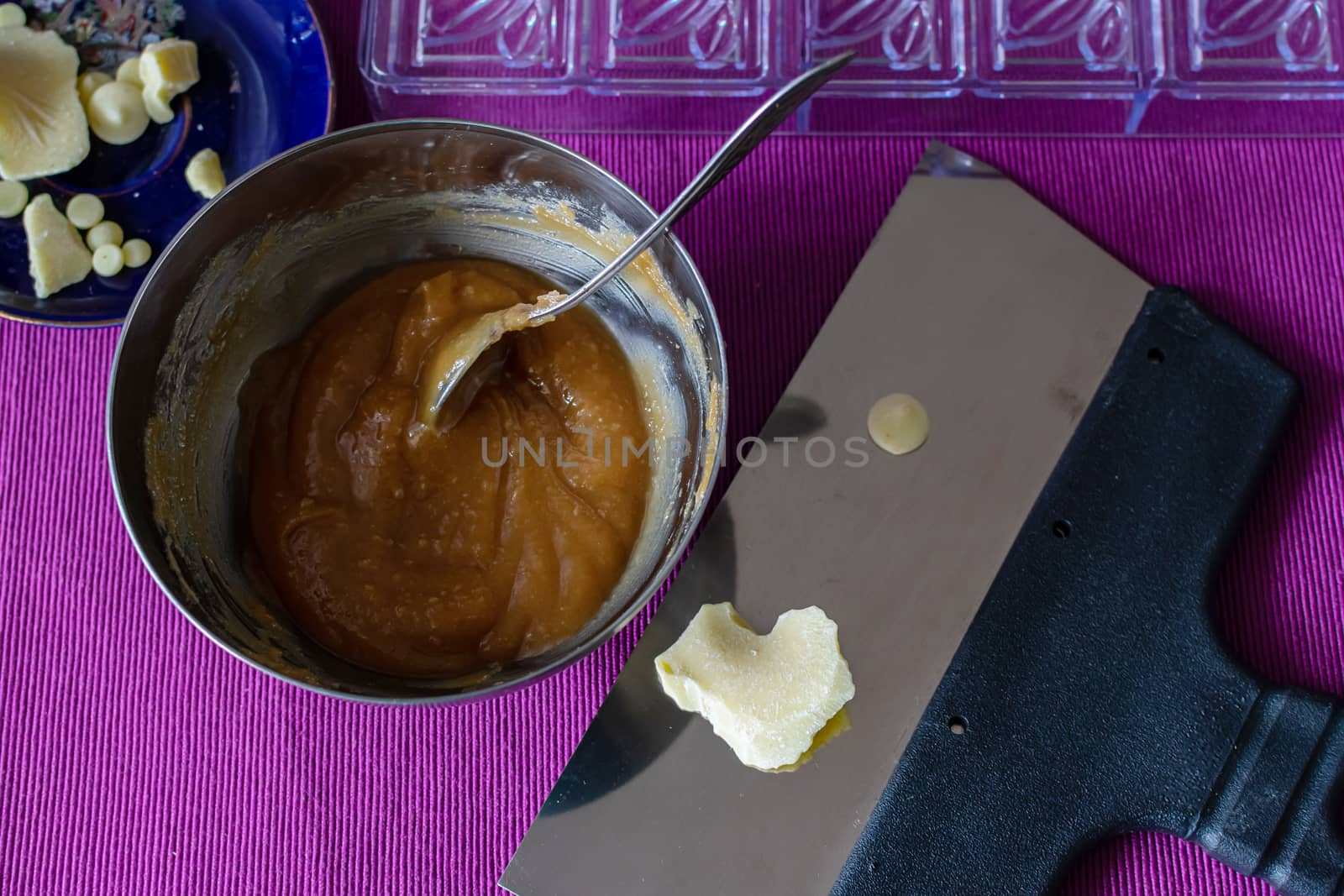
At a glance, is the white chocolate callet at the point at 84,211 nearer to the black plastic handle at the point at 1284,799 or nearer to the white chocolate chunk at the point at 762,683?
the white chocolate chunk at the point at 762,683

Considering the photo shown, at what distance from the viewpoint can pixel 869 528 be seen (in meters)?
1.05

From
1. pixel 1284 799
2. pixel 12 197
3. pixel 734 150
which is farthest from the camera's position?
pixel 12 197

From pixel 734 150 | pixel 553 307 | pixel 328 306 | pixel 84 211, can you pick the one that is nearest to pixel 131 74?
pixel 84 211

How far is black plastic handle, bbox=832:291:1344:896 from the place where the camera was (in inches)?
38.5

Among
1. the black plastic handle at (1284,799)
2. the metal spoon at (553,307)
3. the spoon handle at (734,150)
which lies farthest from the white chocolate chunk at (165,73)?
the black plastic handle at (1284,799)

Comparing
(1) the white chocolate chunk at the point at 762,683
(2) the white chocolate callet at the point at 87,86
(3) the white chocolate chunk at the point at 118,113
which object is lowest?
(1) the white chocolate chunk at the point at 762,683

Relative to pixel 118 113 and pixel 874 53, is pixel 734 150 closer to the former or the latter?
pixel 874 53

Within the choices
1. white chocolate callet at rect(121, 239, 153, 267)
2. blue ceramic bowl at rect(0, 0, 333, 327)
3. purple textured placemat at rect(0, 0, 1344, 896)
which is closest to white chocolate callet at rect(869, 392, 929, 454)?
purple textured placemat at rect(0, 0, 1344, 896)

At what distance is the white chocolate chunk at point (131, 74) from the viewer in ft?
3.65

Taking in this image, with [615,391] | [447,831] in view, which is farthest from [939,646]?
[447,831]

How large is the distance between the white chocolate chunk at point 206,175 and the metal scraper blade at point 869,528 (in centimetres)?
63

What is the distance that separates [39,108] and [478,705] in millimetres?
759

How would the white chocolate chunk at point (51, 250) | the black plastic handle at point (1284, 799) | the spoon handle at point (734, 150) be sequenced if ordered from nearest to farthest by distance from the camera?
the spoon handle at point (734, 150) → the black plastic handle at point (1284, 799) → the white chocolate chunk at point (51, 250)

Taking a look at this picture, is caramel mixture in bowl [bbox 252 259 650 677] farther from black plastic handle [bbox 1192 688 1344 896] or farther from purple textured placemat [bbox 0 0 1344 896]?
black plastic handle [bbox 1192 688 1344 896]
